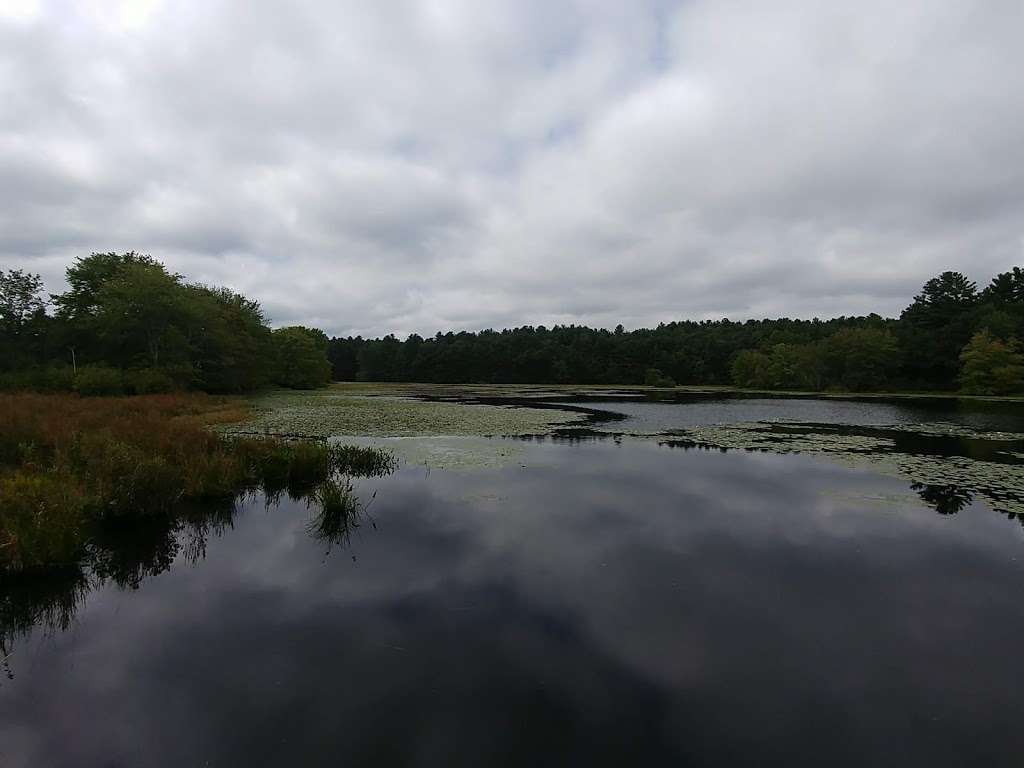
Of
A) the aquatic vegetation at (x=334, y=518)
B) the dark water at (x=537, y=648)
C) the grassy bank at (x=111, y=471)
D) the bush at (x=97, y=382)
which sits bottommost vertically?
the dark water at (x=537, y=648)

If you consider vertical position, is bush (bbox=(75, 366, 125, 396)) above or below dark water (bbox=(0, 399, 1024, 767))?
above

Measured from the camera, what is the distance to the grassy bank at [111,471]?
765cm

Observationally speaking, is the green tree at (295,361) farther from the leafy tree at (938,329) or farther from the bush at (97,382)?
the leafy tree at (938,329)

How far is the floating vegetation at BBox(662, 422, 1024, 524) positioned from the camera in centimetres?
1258

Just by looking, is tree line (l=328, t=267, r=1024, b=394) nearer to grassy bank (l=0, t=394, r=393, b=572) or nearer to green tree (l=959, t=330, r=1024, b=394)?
green tree (l=959, t=330, r=1024, b=394)

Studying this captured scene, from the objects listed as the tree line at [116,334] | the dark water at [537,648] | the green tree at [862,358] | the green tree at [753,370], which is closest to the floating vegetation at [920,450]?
the dark water at [537,648]

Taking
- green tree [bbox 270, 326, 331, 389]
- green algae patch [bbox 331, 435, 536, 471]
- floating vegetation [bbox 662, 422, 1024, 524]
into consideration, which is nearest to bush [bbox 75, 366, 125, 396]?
green algae patch [bbox 331, 435, 536, 471]

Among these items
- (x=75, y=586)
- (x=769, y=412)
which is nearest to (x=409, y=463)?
(x=75, y=586)

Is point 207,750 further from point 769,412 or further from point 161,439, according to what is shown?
point 769,412

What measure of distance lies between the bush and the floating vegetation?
32080 mm

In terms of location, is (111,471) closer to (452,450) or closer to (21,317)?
(452,450)

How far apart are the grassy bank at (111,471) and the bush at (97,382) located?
1348 cm

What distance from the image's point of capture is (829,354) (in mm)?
70375

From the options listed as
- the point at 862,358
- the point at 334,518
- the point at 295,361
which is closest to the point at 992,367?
the point at 862,358
